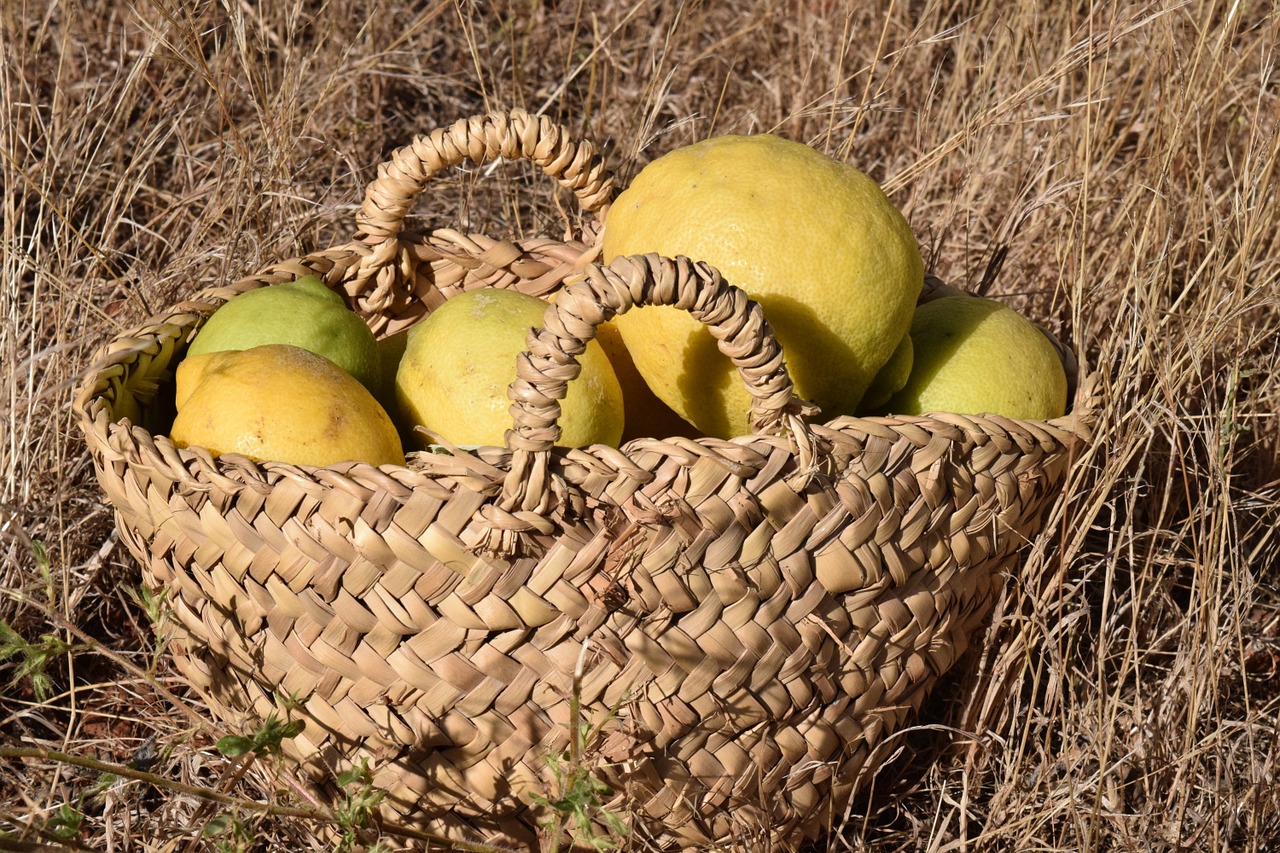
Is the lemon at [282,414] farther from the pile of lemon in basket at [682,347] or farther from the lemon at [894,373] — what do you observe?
the lemon at [894,373]

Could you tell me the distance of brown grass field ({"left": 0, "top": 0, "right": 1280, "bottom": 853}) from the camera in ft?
4.71

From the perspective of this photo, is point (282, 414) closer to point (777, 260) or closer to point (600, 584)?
point (600, 584)

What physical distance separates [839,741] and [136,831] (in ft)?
3.06

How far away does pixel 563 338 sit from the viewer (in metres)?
1.08

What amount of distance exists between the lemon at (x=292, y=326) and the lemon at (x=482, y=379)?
0.38ft

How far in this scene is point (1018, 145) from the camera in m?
2.39

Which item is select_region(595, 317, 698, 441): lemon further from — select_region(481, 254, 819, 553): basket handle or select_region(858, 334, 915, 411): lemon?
select_region(481, 254, 819, 553): basket handle

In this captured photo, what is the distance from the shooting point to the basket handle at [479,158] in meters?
1.57

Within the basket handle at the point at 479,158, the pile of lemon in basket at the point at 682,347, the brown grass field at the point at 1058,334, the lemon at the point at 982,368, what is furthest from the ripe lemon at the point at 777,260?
the brown grass field at the point at 1058,334

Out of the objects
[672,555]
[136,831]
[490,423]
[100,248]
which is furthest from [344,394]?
[100,248]

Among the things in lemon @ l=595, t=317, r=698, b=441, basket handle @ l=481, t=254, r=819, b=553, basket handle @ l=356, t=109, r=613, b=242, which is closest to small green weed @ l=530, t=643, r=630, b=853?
basket handle @ l=481, t=254, r=819, b=553

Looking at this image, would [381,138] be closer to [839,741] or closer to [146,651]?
[146,651]

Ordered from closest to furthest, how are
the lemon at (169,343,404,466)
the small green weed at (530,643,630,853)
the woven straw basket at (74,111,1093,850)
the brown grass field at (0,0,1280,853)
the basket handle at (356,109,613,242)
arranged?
1. the small green weed at (530,643,630,853)
2. the woven straw basket at (74,111,1093,850)
3. the lemon at (169,343,404,466)
4. the brown grass field at (0,0,1280,853)
5. the basket handle at (356,109,613,242)

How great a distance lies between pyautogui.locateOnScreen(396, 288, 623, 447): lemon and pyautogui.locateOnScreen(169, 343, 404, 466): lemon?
0.09 meters
